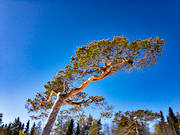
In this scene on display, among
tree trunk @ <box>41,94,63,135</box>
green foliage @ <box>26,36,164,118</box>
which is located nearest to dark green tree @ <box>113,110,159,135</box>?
green foliage @ <box>26,36,164,118</box>

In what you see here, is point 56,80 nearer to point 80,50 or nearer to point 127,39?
point 80,50

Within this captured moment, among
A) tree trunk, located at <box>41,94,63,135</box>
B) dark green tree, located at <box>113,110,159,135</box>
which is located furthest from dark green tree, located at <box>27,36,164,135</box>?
dark green tree, located at <box>113,110,159,135</box>

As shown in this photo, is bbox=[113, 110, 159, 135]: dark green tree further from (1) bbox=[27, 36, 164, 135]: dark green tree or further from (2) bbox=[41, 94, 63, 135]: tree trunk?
(2) bbox=[41, 94, 63, 135]: tree trunk

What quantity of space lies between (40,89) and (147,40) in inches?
254

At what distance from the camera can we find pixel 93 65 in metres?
5.68

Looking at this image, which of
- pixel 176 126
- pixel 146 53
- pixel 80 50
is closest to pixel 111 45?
pixel 80 50

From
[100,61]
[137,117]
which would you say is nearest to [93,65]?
[100,61]

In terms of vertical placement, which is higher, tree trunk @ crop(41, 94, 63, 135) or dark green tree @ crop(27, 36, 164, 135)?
dark green tree @ crop(27, 36, 164, 135)

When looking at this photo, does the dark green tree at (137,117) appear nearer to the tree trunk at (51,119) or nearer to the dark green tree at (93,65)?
the dark green tree at (93,65)

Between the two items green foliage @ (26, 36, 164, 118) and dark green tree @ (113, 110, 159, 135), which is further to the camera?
dark green tree @ (113, 110, 159, 135)

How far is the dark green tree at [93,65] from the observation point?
16.4 ft

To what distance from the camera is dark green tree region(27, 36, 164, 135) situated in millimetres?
4988

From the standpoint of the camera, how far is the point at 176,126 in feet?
85.6

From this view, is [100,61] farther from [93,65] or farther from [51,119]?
[51,119]
